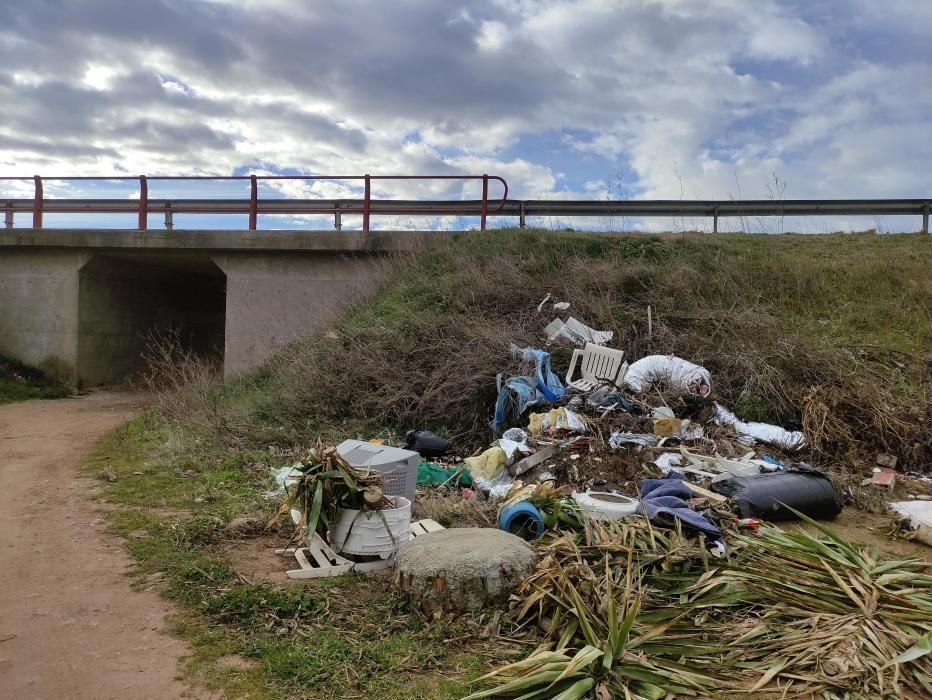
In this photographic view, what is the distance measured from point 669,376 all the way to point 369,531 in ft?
15.7

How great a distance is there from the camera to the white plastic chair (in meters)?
8.17

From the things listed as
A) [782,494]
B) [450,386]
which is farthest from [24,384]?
[782,494]

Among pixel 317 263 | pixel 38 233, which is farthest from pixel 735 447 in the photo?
pixel 38 233

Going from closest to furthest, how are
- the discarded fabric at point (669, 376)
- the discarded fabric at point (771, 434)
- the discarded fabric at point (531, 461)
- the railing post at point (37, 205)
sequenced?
the discarded fabric at point (531, 461) → the discarded fabric at point (771, 434) → the discarded fabric at point (669, 376) → the railing post at point (37, 205)

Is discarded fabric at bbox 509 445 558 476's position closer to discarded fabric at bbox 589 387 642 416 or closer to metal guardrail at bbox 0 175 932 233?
discarded fabric at bbox 589 387 642 416

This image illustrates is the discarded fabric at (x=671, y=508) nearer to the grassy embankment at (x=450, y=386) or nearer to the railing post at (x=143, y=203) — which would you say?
the grassy embankment at (x=450, y=386)

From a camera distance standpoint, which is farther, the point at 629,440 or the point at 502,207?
the point at 502,207

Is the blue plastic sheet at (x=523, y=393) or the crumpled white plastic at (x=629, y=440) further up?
the blue plastic sheet at (x=523, y=393)

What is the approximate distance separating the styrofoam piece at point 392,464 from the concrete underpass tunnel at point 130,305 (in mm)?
9222

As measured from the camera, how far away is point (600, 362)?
852 centimetres

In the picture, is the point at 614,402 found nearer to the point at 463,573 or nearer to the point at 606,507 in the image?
the point at 606,507

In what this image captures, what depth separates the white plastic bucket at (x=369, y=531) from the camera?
4242 mm

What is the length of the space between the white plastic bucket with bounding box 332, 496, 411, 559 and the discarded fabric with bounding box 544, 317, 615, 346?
5.17m

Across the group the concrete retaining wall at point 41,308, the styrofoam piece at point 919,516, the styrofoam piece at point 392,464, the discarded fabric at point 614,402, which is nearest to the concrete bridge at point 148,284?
the concrete retaining wall at point 41,308
